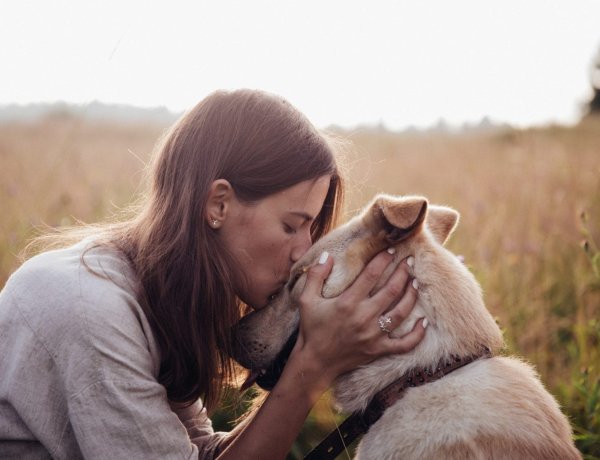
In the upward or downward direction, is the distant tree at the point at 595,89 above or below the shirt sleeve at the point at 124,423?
above

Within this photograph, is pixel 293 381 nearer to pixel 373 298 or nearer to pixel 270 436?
pixel 270 436

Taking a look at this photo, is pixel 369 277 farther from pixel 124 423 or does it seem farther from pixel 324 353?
pixel 124 423

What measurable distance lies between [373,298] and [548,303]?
297cm

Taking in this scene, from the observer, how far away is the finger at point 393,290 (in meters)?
2.13

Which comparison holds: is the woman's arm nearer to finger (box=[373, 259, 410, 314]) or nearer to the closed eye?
finger (box=[373, 259, 410, 314])

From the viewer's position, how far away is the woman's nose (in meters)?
2.43

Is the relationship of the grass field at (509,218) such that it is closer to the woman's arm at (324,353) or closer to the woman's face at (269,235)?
the woman's face at (269,235)

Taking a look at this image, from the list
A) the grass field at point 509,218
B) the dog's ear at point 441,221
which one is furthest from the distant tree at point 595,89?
the dog's ear at point 441,221

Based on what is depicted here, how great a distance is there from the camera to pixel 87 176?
691 centimetres

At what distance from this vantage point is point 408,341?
6.80ft

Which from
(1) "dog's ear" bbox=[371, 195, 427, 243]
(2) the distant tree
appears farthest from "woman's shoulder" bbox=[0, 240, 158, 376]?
(2) the distant tree

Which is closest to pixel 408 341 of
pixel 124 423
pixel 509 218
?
pixel 124 423

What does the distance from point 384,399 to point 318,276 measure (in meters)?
0.53

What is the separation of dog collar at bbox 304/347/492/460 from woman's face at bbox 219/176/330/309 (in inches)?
24.7
